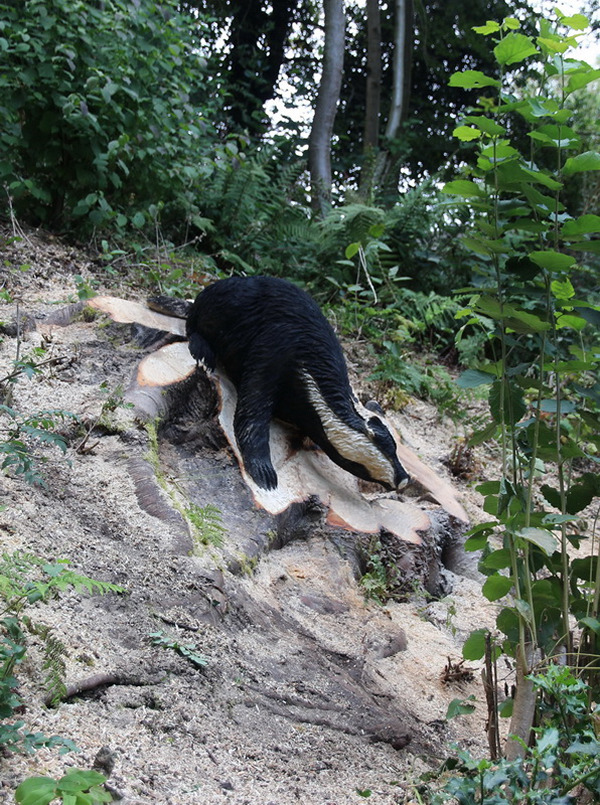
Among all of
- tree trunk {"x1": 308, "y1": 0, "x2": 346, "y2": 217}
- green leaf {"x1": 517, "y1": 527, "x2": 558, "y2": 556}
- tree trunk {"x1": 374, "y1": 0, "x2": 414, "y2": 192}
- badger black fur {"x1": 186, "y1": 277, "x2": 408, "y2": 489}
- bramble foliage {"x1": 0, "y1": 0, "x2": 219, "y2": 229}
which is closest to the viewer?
green leaf {"x1": 517, "y1": 527, "x2": 558, "y2": 556}

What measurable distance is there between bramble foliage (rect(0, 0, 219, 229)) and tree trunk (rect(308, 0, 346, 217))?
278cm

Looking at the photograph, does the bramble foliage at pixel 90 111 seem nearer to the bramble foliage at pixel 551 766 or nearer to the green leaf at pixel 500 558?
the green leaf at pixel 500 558

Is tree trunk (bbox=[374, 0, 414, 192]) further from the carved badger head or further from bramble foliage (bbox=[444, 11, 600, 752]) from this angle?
bramble foliage (bbox=[444, 11, 600, 752])

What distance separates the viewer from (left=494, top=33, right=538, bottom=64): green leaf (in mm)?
2244

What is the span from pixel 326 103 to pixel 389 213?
6.59ft

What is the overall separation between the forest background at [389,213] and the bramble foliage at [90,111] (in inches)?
0.8

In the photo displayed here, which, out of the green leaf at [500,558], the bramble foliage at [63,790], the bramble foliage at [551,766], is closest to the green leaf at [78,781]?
the bramble foliage at [63,790]

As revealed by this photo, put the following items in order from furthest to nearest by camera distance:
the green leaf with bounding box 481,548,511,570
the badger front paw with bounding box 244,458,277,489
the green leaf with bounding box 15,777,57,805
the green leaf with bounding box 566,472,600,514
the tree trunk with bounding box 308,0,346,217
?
the tree trunk with bounding box 308,0,346,217 < the badger front paw with bounding box 244,458,277,489 < the green leaf with bounding box 566,472,600,514 < the green leaf with bounding box 481,548,511,570 < the green leaf with bounding box 15,777,57,805

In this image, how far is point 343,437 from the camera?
436 centimetres

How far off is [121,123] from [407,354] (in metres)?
3.22

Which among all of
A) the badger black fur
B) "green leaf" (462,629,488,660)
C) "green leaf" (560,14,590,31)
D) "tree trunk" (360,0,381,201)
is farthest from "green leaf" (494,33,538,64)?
"tree trunk" (360,0,381,201)

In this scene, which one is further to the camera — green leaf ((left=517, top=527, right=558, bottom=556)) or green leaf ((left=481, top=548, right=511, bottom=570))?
green leaf ((left=481, top=548, right=511, bottom=570))

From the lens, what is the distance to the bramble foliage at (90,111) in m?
5.96

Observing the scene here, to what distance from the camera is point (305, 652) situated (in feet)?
10.3
